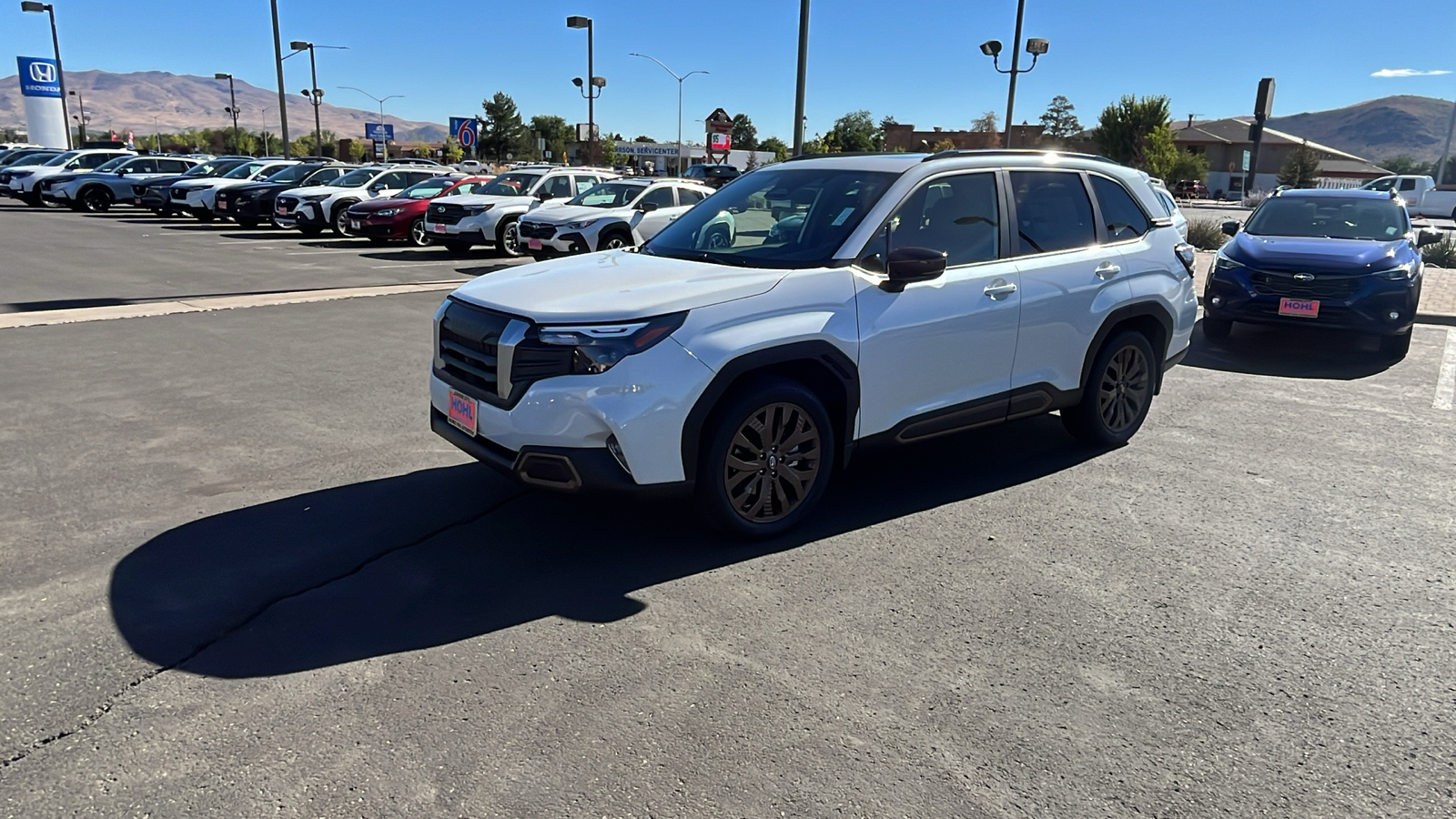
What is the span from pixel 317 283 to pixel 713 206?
10.2m

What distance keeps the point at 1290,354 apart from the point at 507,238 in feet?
43.1

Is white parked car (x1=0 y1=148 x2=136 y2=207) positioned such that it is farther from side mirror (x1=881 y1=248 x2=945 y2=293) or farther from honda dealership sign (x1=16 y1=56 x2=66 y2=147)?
side mirror (x1=881 y1=248 x2=945 y2=293)

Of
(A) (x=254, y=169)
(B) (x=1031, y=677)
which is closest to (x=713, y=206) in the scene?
(B) (x=1031, y=677)

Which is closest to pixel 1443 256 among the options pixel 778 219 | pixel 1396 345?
pixel 1396 345

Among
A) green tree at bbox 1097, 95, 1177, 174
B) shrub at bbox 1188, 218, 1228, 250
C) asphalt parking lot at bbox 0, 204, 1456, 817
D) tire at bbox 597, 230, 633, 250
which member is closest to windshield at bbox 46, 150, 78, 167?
tire at bbox 597, 230, 633, 250

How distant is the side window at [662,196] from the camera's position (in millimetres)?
16328

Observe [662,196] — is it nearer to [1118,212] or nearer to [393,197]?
[393,197]

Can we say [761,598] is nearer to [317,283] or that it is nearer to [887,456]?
[887,456]

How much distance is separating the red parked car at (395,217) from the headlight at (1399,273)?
15.7 metres

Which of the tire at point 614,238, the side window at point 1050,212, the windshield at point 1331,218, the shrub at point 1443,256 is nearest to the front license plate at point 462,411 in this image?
the side window at point 1050,212

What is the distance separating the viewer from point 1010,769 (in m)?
2.94

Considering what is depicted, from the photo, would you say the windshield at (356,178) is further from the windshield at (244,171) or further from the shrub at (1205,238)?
the shrub at (1205,238)

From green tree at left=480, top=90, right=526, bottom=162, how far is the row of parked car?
208ft

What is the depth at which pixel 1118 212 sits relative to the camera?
20.2ft
